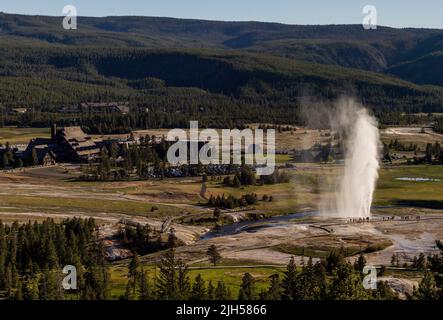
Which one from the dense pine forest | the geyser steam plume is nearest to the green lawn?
the dense pine forest

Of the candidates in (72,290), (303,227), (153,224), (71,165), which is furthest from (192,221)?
(71,165)

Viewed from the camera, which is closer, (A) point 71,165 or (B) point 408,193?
(B) point 408,193

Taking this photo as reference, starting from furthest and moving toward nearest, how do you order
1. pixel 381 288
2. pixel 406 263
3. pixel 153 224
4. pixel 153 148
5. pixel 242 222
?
pixel 153 148 < pixel 242 222 < pixel 153 224 < pixel 406 263 < pixel 381 288

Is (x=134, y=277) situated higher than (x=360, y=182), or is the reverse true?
(x=360, y=182)

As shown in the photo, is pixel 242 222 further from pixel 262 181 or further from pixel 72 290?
pixel 72 290

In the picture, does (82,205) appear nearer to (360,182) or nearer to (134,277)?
(360,182)

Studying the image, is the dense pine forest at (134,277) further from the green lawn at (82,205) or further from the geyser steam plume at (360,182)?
the geyser steam plume at (360,182)

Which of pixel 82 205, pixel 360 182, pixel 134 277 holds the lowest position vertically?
pixel 134 277

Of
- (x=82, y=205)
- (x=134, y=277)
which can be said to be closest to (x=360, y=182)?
(x=82, y=205)

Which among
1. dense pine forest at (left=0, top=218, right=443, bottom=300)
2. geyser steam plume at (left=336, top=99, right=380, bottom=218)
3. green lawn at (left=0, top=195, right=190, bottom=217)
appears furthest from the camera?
geyser steam plume at (left=336, top=99, right=380, bottom=218)

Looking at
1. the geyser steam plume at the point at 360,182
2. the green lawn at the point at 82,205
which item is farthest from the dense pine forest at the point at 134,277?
the geyser steam plume at the point at 360,182

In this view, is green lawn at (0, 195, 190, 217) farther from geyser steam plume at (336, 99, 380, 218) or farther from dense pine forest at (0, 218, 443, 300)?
geyser steam plume at (336, 99, 380, 218)
